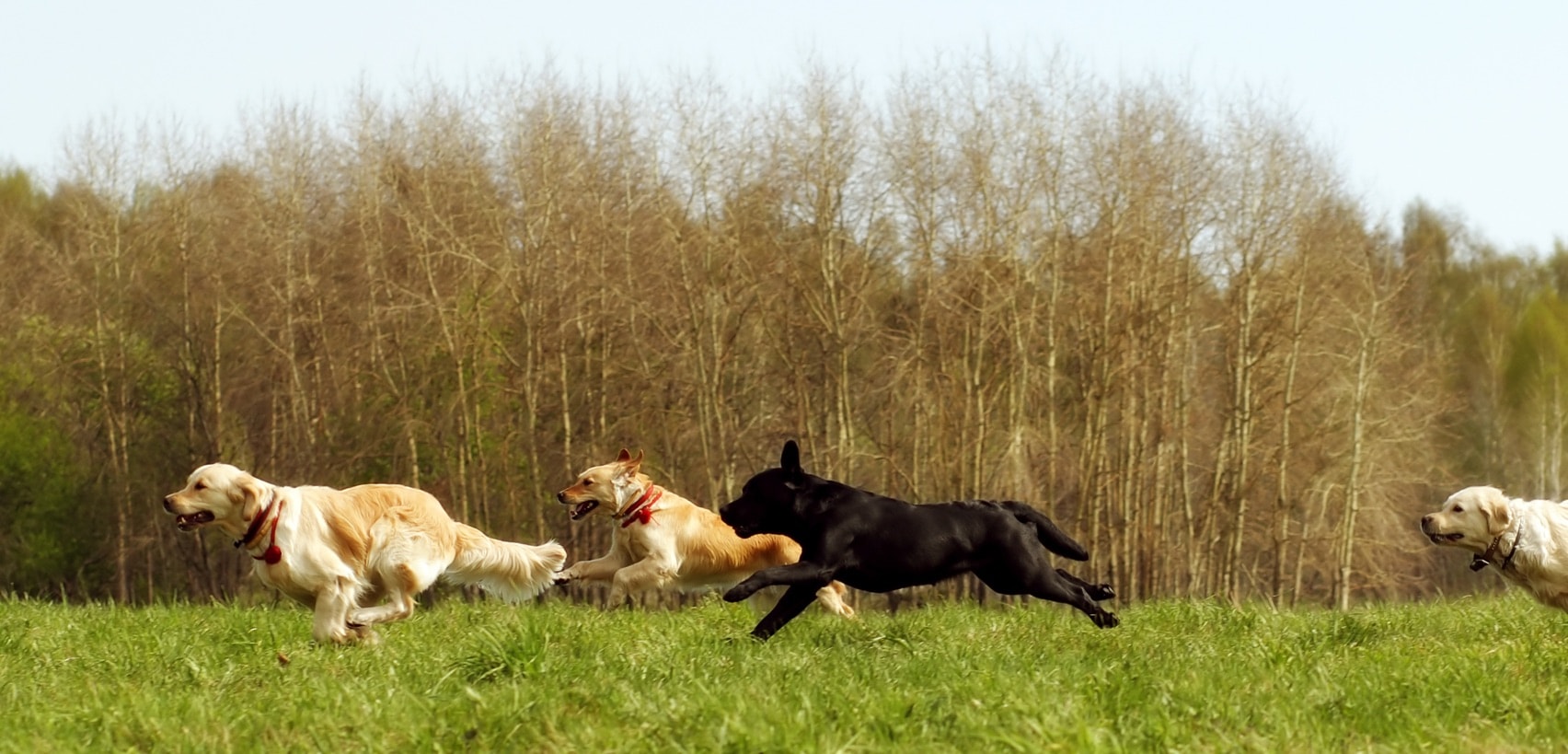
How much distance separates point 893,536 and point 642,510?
3.69 meters

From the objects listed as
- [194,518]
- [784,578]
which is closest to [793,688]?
[784,578]

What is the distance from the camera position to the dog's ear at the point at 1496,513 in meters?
8.86

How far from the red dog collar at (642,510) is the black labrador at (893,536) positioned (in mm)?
3122

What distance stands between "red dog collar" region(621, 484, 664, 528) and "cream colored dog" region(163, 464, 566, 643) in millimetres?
2367

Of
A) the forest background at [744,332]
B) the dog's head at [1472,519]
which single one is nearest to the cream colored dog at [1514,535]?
the dog's head at [1472,519]

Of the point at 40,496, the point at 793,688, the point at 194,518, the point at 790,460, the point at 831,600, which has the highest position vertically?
the point at 790,460

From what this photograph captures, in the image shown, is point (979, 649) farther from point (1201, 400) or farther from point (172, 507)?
point (1201, 400)

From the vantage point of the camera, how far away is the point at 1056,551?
918cm

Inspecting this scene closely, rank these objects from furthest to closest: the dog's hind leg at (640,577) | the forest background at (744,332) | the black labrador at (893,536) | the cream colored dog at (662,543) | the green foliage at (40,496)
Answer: the green foliage at (40,496), the forest background at (744,332), the cream colored dog at (662,543), the dog's hind leg at (640,577), the black labrador at (893,536)

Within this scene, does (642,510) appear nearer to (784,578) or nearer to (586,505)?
(586,505)

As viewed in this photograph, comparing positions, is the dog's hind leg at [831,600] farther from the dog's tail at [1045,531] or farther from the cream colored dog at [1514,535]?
the cream colored dog at [1514,535]

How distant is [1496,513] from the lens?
8.88 metres

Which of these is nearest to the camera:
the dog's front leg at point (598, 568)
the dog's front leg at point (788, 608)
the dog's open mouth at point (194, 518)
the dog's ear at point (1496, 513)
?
the dog's front leg at point (788, 608)

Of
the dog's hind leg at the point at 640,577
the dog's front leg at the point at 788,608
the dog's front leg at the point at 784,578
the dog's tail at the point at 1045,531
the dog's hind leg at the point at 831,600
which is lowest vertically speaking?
the dog's hind leg at the point at 831,600
